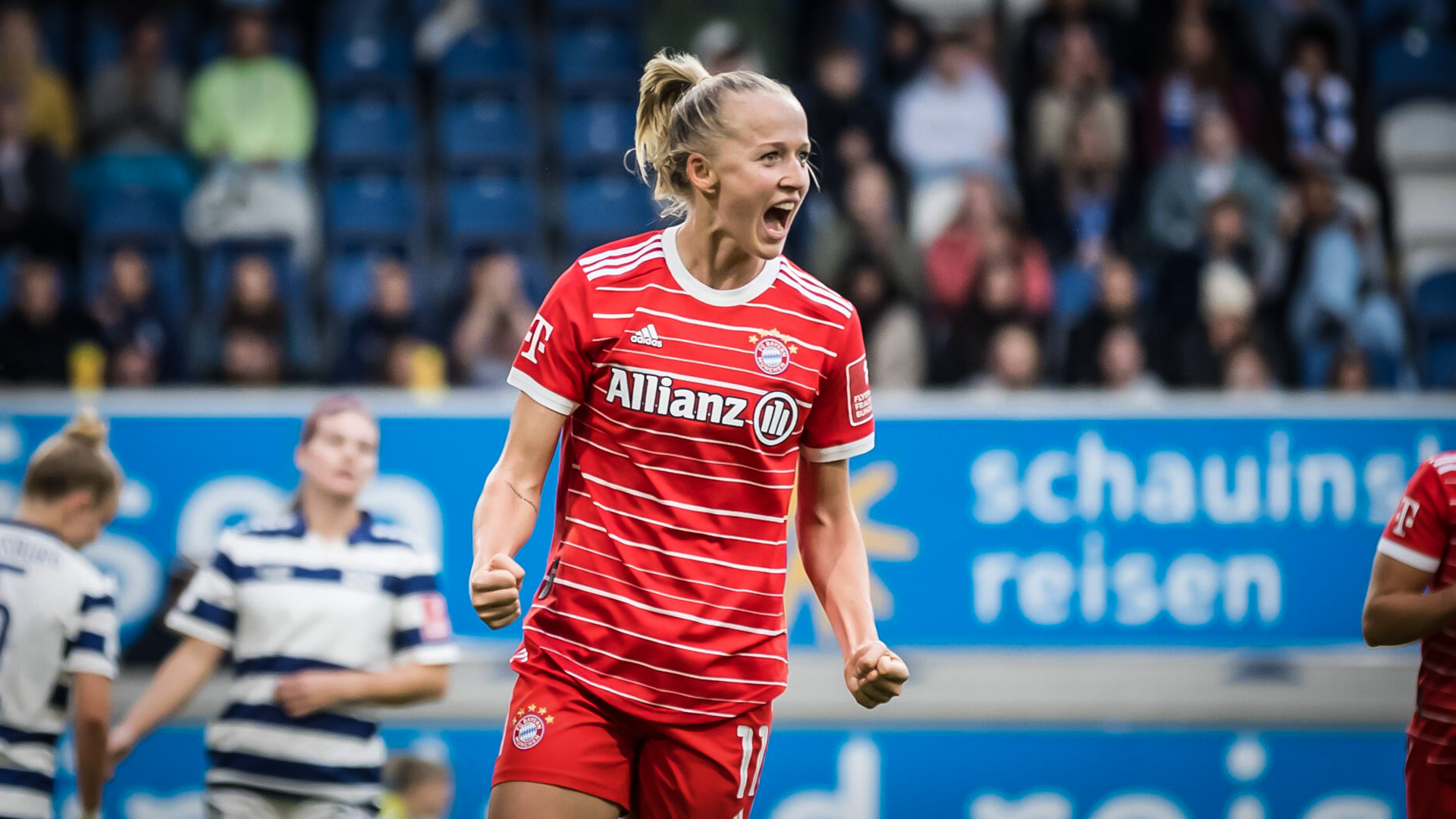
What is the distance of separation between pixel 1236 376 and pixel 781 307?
18.0ft

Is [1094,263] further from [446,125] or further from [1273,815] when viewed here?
[446,125]

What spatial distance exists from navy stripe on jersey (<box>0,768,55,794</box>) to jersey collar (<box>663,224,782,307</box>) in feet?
8.03

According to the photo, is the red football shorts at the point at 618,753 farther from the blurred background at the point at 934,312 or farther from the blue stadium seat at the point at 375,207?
the blue stadium seat at the point at 375,207

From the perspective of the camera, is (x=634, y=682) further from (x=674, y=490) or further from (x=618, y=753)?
(x=674, y=490)

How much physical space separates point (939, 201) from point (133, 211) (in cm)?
525

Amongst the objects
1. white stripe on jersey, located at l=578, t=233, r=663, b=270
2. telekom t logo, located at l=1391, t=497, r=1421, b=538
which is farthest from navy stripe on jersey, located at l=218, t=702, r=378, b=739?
telekom t logo, located at l=1391, t=497, r=1421, b=538

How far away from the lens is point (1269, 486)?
21.3ft

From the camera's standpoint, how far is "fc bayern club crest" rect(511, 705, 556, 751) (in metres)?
3.06

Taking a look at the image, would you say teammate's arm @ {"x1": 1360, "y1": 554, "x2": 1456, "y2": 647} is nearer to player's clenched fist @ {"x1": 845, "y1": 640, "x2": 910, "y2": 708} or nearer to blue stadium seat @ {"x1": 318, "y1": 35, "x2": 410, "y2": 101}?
player's clenched fist @ {"x1": 845, "y1": 640, "x2": 910, "y2": 708}

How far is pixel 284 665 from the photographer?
4371mm

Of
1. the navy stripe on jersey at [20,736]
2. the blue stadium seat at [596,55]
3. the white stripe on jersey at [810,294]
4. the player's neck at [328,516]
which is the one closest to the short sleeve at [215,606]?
the player's neck at [328,516]

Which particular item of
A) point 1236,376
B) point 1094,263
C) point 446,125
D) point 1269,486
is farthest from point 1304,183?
point 446,125

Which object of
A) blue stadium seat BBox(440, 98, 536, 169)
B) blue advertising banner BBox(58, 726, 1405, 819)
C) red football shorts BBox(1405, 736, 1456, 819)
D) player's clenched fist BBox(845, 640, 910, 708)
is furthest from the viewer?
blue stadium seat BBox(440, 98, 536, 169)

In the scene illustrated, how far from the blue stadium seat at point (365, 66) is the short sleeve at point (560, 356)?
7.87 m
